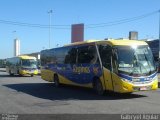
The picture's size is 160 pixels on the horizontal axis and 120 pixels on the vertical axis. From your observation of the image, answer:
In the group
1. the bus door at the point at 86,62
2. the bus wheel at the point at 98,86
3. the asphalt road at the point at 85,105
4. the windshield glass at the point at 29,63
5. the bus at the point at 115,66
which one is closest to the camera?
the asphalt road at the point at 85,105

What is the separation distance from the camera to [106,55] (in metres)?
19.2

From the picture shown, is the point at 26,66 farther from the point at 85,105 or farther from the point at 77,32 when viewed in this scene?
the point at 85,105

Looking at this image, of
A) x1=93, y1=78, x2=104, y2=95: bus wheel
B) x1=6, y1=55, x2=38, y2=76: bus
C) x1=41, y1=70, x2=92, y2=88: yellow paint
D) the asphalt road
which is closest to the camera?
the asphalt road

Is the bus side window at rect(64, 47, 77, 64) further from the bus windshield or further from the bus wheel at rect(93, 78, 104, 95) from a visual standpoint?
the bus windshield

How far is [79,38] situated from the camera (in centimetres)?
5475

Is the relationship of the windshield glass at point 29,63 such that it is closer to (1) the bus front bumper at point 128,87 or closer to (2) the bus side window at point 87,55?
(2) the bus side window at point 87,55

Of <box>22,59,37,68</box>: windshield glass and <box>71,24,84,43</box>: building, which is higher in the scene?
<box>71,24,84,43</box>: building

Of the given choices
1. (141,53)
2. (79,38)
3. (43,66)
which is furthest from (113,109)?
(79,38)

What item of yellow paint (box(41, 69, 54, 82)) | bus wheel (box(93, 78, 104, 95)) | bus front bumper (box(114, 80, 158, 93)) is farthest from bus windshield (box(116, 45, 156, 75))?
yellow paint (box(41, 69, 54, 82))

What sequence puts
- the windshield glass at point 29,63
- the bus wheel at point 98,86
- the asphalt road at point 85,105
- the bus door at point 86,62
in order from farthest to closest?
the windshield glass at point 29,63, the bus door at point 86,62, the bus wheel at point 98,86, the asphalt road at point 85,105

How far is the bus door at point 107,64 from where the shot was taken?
61.2 ft

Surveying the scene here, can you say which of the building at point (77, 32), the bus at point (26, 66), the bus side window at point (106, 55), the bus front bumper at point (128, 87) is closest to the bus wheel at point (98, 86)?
the bus side window at point (106, 55)

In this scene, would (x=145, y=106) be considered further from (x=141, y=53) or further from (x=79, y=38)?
(x=79, y=38)

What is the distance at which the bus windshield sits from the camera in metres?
18.2
